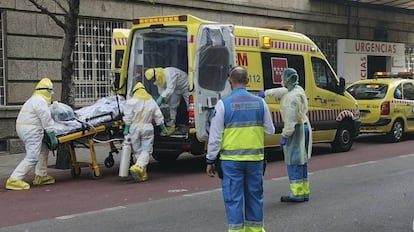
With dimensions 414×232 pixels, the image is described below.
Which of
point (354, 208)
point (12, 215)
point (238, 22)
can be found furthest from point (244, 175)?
point (238, 22)

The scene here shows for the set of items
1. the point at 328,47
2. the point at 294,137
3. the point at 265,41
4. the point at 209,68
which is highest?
the point at 328,47

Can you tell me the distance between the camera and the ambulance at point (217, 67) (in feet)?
33.9

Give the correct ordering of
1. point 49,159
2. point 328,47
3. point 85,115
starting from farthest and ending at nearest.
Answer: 1. point 328,47
2. point 49,159
3. point 85,115

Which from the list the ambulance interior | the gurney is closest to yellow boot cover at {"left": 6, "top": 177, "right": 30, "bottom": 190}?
the gurney

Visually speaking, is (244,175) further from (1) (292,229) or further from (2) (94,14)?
(2) (94,14)

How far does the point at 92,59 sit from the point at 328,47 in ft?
37.1

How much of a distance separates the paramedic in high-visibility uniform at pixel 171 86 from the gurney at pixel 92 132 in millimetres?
804

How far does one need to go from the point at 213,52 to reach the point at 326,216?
168 inches

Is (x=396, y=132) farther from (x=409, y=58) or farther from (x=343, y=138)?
(x=409, y=58)

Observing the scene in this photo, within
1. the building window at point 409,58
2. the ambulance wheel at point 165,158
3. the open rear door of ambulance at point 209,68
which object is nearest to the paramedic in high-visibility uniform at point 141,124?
the open rear door of ambulance at point 209,68

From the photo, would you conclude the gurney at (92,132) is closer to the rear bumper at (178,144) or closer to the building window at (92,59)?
the rear bumper at (178,144)

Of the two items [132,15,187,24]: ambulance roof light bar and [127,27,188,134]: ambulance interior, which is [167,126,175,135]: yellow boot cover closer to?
[127,27,188,134]: ambulance interior

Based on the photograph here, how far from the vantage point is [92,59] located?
1598 centimetres

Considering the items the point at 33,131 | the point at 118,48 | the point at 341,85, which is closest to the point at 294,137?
the point at 33,131
